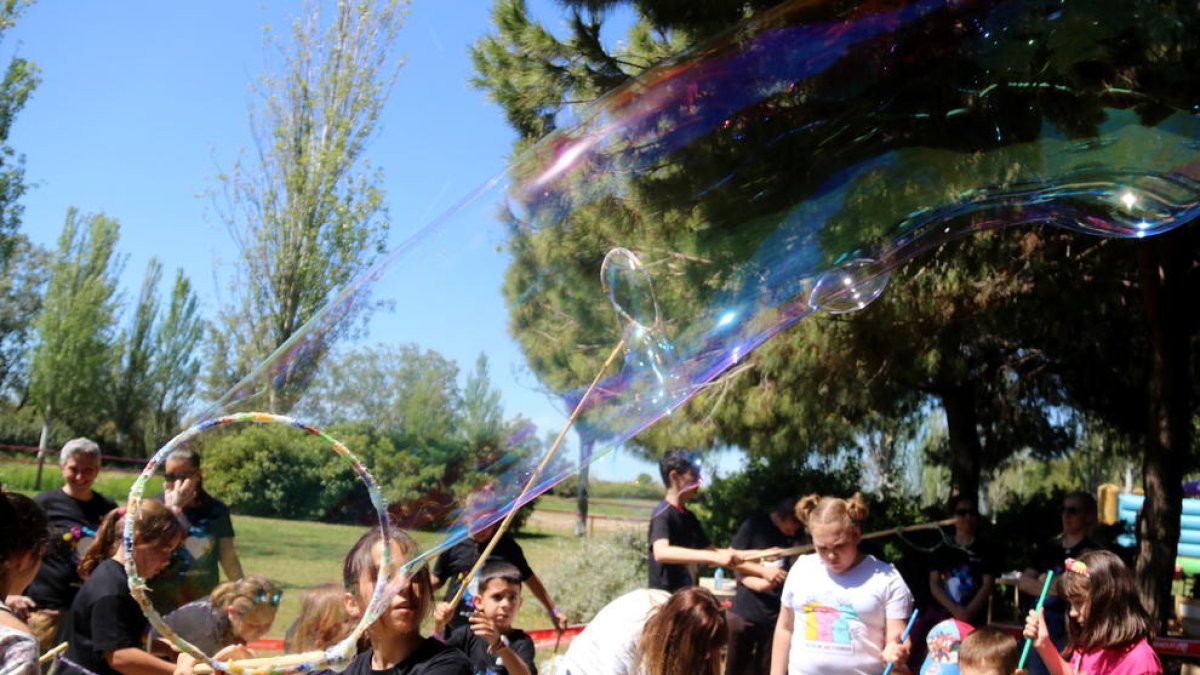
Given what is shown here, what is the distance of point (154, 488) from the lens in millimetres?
2709

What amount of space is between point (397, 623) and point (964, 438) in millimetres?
10124

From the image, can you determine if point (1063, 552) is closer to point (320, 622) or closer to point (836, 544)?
point (836, 544)

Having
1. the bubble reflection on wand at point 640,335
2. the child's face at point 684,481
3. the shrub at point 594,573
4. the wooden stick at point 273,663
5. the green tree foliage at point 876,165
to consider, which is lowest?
the shrub at point 594,573

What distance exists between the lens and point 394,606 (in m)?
2.46

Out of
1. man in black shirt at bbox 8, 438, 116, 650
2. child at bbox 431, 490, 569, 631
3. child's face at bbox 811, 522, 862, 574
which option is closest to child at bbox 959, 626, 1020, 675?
child's face at bbox 811, 522, 862, 574

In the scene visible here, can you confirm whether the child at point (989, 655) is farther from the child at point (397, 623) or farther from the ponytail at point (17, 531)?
the ponytail at point (17, 531)

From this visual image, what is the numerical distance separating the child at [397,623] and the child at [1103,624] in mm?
2402

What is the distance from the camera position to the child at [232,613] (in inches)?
108

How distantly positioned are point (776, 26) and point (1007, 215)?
1.10 metres

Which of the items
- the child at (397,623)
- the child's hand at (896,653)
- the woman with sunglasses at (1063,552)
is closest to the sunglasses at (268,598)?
the child at (397,623)

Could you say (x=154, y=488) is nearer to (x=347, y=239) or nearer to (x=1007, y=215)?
(x=1007, y=215)

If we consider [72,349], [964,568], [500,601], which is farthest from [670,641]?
[72,349]

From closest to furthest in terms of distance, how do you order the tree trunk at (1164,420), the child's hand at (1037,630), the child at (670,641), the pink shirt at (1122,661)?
the child at (670,641) → the pink shirt at (1122,661) → the child's hand at (1037,630) → the tree trunk at (1164,420)

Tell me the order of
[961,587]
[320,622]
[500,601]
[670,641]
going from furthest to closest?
[961,587]
[500,601]
[670,641]
[320,622]
